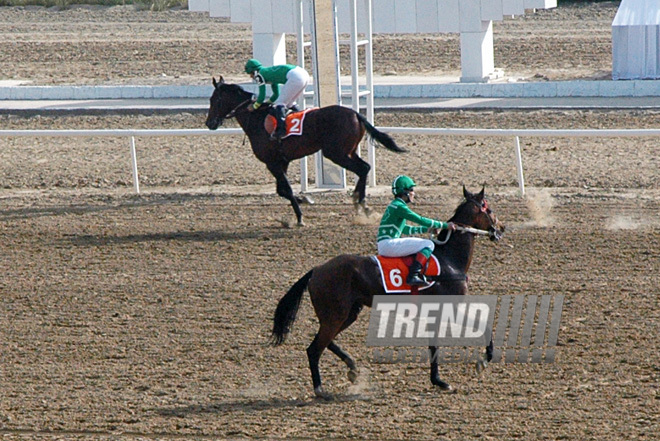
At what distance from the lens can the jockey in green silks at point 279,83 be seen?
12.4 metres

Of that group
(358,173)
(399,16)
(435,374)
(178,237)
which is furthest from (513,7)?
(435,374)

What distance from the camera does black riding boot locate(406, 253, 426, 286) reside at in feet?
23.5

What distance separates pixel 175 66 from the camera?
26750 millimetres

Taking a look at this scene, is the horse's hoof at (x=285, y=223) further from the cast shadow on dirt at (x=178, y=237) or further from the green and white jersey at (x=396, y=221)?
the green and white jersey at (x=396, y=221)

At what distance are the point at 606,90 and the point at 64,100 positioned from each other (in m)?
11.9

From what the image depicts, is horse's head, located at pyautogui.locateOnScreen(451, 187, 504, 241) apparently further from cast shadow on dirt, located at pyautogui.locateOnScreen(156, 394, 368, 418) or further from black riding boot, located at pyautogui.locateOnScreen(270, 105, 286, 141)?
black riding boot, located at pyautogui.locateOnScreen(270, 105, 286, 141)

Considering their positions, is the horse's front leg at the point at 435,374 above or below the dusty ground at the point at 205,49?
below

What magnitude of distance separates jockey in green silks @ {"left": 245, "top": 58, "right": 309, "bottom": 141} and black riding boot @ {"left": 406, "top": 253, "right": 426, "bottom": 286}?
17.7ft

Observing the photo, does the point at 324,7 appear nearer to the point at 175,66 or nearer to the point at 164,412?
the point at 164,412

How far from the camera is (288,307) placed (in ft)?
23.6

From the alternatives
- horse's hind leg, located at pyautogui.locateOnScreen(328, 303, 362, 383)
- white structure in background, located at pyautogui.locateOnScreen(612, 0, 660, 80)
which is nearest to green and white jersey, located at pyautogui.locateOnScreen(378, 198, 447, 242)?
horse's hind leg, located at pyautogui.locateOnScreen(328, 303, 362, 383)

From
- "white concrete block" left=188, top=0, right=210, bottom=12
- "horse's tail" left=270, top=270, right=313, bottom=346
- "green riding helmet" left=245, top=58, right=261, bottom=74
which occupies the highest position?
"white concrete block" left=188, top=0, right=210, bottom=12

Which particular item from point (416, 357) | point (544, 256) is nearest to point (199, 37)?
point (544, 256)

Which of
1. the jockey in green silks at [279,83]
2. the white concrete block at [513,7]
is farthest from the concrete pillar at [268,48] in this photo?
the jockey in green silks at [279,83]
